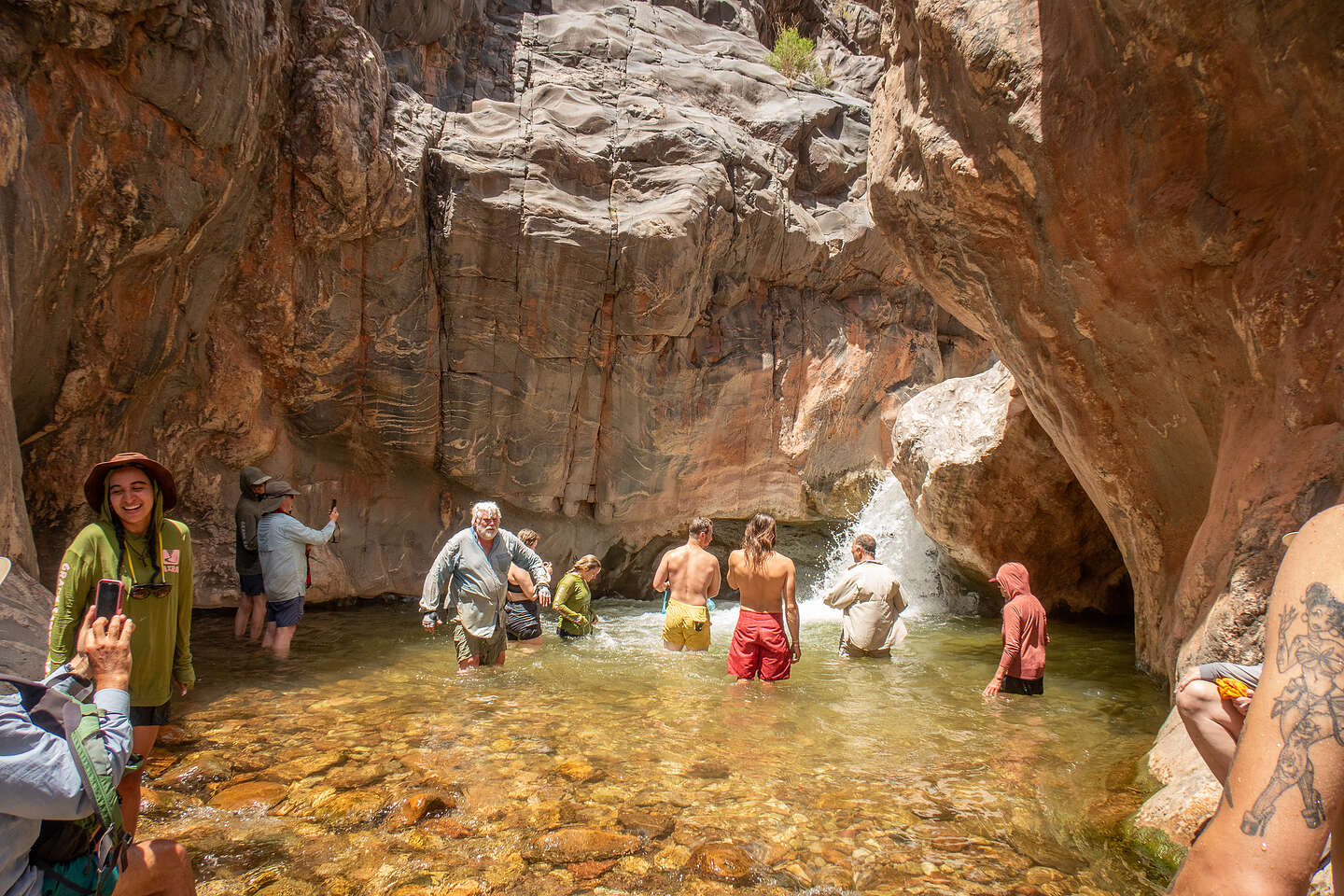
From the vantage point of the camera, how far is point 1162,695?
6137mm

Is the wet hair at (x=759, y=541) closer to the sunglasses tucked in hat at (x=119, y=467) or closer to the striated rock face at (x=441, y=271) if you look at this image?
the sunglasses tucked in hat at (x=119, y=467)

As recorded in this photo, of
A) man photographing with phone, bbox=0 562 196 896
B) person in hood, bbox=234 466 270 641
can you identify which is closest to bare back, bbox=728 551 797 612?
person in hood, bbox=234 466 270 641

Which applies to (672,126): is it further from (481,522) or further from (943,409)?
(481,522)

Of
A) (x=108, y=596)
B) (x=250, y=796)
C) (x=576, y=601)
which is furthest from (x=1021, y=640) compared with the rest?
(x=108, y=596)

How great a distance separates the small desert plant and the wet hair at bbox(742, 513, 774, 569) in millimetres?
10623

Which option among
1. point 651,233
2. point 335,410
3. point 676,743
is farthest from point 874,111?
point 335,410

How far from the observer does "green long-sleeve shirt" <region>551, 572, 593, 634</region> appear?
26.7 feet

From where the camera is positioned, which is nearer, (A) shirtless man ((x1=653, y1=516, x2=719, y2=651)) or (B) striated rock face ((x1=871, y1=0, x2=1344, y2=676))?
(B) striated rock face ((x1=871, y1=0, x2=1344, y2=676))

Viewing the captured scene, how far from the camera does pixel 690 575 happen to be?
22.3ft

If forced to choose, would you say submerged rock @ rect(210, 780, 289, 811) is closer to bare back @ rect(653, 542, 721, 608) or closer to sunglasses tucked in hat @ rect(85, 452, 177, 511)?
sunglasses tucked in hat @ rect(85, 452, 177, 511)

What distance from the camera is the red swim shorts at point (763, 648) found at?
614 cm

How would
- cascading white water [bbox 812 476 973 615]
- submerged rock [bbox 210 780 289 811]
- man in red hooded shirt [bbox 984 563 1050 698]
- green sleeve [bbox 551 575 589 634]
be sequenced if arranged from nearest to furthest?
submerged rock [bbox 210 780 289 811], man in red hooded shirt [bbox 984 563 1050 698], green sleeve [bbox 551 575 589 634], cascading white water [bbox 812 476 973 615]

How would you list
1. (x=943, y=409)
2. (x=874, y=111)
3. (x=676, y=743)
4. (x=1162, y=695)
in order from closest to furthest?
(x=676, y=743) → (x=1162, y=695) → (x=874, y=111) → (x=943, y=409)

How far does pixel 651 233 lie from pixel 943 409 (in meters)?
4.64
